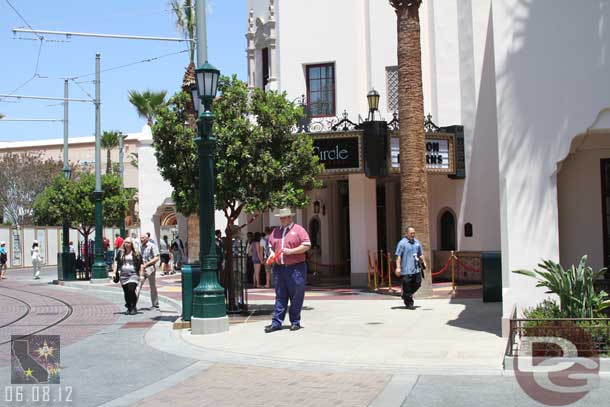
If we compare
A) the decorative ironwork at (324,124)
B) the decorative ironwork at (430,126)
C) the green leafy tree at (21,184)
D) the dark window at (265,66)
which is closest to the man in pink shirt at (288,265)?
the decorative ironwork at (324,124)

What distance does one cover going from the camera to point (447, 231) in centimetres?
2480

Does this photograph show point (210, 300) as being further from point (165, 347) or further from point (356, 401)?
point (356, 401)

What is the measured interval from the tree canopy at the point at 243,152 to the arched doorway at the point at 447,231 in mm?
10299

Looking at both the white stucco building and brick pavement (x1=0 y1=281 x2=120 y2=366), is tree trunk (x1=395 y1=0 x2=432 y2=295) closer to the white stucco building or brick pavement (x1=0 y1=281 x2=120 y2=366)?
the white stucco building

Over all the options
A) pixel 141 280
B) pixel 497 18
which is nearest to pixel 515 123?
pixel 497 18

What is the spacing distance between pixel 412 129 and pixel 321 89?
6931 millimetres

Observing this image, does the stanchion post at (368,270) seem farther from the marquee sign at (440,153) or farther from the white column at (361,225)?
the marquee sign at (440,153)

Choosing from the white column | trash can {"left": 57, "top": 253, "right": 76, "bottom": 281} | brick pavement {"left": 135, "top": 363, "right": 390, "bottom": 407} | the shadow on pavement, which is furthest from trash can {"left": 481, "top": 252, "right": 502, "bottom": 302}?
trash can {"left": 57, "top": 253, "right": 76, "bottom": 281}

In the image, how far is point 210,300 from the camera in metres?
12.6

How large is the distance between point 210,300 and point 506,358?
18.3 ft

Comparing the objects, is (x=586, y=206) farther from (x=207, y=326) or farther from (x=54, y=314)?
(x=54, y=314)

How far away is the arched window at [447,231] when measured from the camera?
24.6m
